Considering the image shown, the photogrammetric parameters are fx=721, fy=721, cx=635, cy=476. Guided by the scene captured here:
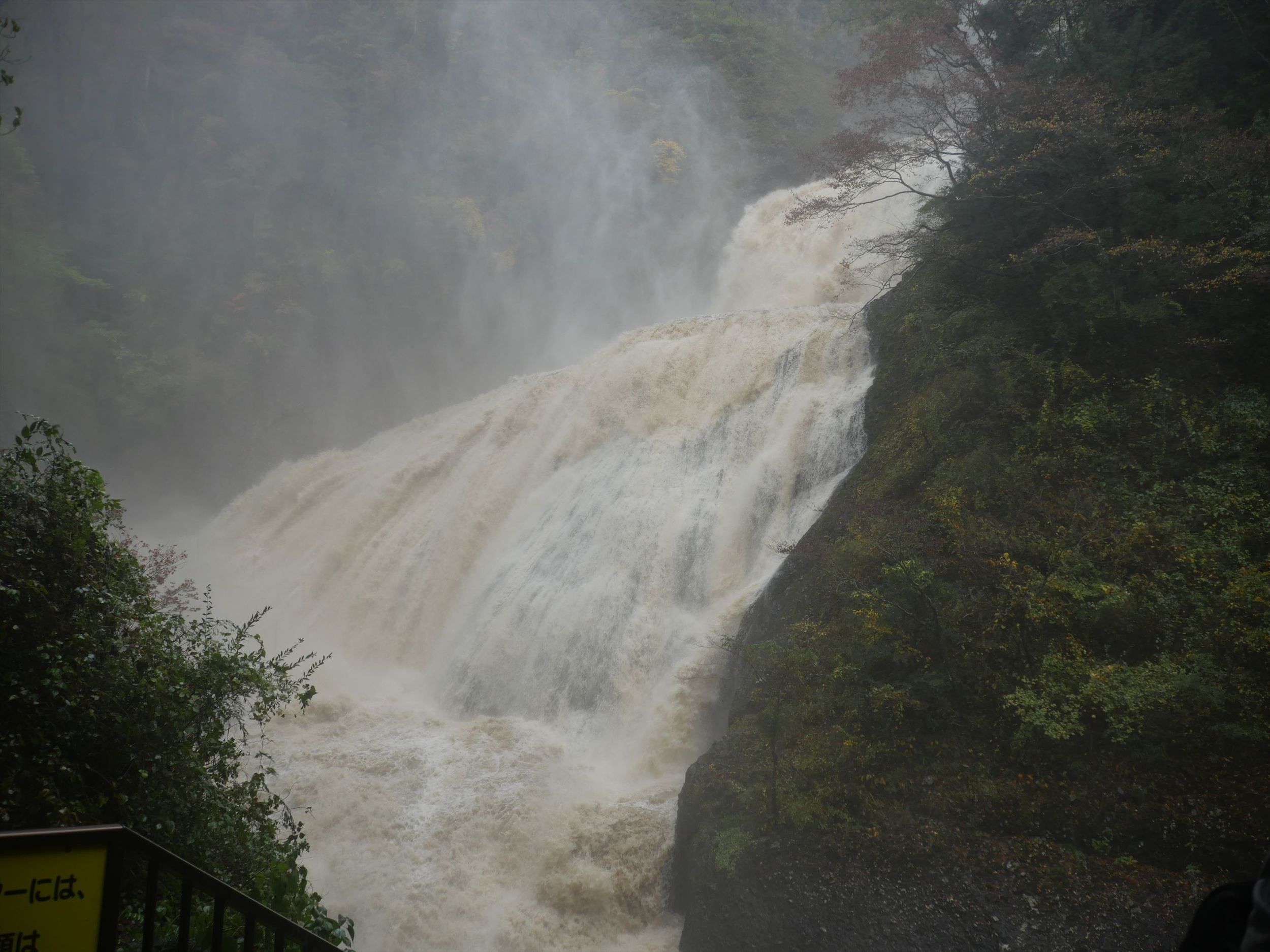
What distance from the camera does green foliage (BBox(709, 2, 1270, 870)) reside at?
603 cm

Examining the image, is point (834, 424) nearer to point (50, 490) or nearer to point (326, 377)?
point (50, 490)

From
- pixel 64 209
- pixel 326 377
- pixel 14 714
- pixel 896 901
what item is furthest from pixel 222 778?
pixel 64 209

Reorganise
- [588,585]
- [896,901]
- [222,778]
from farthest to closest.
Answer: [588,585], [896,901], [222,778]

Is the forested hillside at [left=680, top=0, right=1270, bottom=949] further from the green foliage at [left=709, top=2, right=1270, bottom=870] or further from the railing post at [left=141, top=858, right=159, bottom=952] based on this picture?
the railing post at [left=141, top=858, right=159, bottom=952]

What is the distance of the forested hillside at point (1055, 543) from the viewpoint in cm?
584

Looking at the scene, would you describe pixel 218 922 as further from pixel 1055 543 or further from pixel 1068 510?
pixel 1068 510

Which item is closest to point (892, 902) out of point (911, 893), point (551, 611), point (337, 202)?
point (911, 893)

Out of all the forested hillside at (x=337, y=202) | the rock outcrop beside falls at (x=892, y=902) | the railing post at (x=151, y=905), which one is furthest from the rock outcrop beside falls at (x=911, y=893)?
the forested hillside at (x=337, y=202)

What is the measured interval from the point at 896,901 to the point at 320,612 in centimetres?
1391

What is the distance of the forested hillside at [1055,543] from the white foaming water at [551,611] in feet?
4.37

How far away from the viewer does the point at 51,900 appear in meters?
1.54

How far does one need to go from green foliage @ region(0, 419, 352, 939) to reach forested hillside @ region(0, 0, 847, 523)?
2262cm

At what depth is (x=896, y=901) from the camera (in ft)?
19.6

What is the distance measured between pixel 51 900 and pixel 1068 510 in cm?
845
